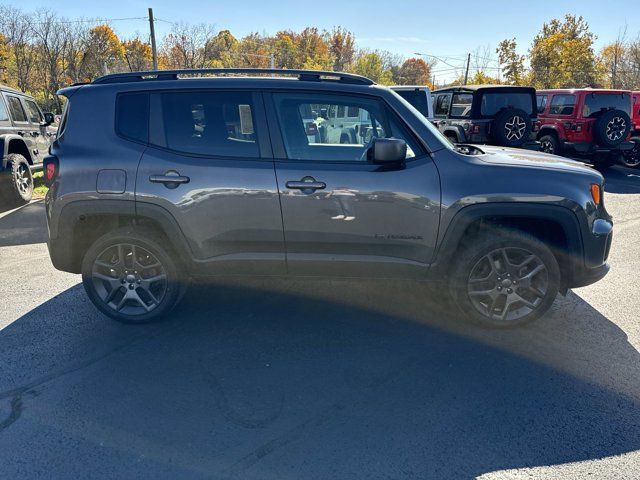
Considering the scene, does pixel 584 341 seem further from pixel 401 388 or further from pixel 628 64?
pixel 628 64

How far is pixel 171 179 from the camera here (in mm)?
3428

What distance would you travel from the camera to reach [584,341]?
3.56 meters

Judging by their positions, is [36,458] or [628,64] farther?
[628,64]

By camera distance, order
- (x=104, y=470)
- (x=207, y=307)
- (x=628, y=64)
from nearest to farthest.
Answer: (x=104, y=470) → (x=207, y=307) → (x=628, y=64)

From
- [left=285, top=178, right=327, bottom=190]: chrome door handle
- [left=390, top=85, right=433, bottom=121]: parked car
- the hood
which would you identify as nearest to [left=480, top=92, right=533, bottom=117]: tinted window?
[left=390, top=85, right=433, bottom=121]: parked car

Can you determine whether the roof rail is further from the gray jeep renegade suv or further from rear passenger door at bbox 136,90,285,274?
rear passenger door at bbox 136,90,285,274

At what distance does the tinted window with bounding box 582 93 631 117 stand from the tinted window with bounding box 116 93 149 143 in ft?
35.1

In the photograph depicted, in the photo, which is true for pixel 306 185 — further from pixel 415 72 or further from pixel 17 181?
pixel 415 72

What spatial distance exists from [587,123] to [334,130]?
958 cm

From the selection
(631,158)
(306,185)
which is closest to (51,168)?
(306,185)

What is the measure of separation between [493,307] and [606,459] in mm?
1385

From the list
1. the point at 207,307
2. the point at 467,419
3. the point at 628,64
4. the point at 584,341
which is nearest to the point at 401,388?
the point at 467,419

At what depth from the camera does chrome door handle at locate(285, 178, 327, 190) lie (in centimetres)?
338

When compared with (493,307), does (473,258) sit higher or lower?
higher
